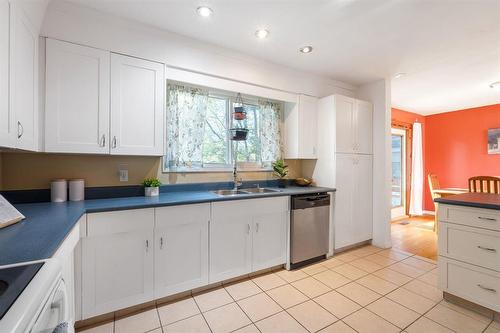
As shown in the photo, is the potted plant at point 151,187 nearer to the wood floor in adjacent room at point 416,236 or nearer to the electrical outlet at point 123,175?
the electrical outlet at point 123,175

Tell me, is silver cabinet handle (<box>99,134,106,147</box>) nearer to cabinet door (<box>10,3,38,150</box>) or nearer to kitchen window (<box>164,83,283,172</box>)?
cabinet door (<box>10,3,38,150</box>)

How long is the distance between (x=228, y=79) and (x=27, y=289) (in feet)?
7.86

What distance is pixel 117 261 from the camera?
69.3 inches

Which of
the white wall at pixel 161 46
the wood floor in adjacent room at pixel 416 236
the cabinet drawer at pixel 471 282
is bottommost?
the wood floor in adjacent room at pixel 416 236

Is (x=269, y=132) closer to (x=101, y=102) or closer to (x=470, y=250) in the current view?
(x=101, y=102)

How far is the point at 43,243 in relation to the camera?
1021 mm

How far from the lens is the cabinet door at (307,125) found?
3.17 m

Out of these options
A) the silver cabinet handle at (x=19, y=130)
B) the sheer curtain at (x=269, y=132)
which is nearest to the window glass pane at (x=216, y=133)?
the sheer curtain at (x=269, y=132)

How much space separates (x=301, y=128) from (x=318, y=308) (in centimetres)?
214

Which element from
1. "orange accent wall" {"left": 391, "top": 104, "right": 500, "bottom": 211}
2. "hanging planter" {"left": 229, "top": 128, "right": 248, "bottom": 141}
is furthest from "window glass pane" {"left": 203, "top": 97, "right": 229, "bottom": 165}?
"orange accent wall" {"left": 391, "top": 104, "right": 500, "bottom": 211}

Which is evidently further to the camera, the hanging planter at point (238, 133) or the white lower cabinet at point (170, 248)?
the hanging planter at point (238, 133)

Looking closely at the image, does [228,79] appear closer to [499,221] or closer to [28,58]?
[28,58]

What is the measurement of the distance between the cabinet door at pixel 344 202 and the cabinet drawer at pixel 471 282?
116cm

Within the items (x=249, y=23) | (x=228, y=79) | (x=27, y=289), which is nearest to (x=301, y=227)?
(x=228, y=79)
